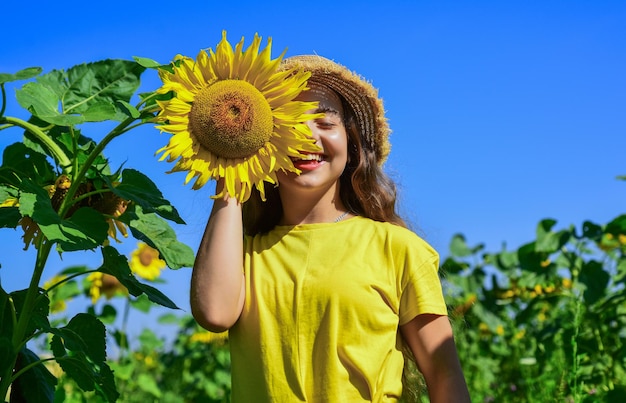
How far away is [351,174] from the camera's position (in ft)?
6.70

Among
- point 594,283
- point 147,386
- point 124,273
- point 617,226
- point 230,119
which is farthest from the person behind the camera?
point 147,386

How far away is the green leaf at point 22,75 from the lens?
1644 mm

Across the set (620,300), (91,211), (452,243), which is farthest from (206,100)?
(452,243)

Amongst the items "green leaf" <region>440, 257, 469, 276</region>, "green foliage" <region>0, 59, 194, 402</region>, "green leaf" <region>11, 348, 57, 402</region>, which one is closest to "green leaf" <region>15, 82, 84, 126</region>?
"green foliage" <region>0, 59, 194, 402</region>

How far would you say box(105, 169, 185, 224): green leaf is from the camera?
5.52ft

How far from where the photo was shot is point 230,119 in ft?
5.20

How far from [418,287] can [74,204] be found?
29.1 inches

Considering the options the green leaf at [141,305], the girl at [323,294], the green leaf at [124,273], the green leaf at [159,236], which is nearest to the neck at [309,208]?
the girl at [323,294]

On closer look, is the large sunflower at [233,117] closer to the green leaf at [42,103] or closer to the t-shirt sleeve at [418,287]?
the green leaf at [42,103]

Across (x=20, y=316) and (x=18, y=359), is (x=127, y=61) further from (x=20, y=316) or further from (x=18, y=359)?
(x=18, y=359)

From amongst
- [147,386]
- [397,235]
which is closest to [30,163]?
[397,235]

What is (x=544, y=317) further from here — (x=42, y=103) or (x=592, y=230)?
(x=42, y=103)

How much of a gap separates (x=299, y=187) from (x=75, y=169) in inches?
18.4

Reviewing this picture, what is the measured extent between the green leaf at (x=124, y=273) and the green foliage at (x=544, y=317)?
822 mm
